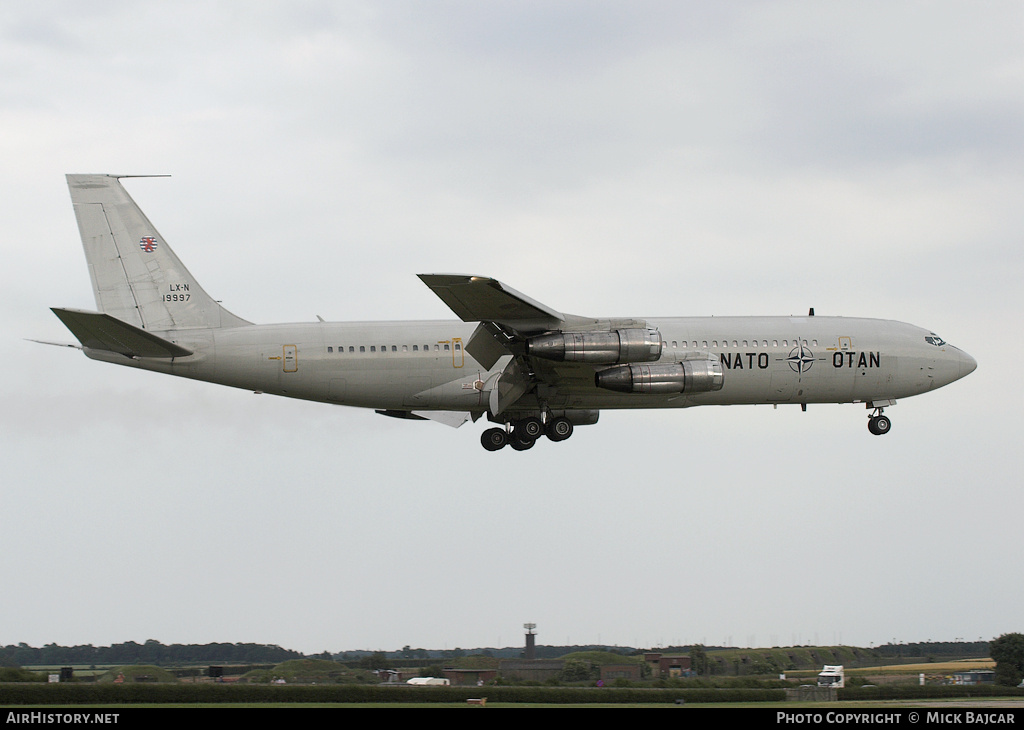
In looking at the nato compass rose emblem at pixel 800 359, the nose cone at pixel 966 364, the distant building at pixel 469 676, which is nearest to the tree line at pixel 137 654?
the distant building at pixel 469 676

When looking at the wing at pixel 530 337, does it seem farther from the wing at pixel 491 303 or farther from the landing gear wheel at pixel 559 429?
the landing gear wheel at pixel 559 429

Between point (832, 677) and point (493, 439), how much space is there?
16.3 m

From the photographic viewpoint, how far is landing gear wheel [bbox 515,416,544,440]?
47.9 metres

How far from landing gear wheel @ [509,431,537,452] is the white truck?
14446 millimetres

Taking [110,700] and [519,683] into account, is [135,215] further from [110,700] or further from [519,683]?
[519,683]

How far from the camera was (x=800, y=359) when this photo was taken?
48.6m

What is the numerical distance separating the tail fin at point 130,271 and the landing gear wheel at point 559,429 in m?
13.4

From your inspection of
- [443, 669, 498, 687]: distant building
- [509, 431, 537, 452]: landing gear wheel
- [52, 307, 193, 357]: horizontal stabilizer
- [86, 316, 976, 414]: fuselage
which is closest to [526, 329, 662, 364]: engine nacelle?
[86, 316, 976, 414]: fuselage

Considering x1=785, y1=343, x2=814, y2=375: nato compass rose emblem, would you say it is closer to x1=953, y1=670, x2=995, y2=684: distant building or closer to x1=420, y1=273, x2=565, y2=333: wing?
x1=420, y1=273, x2=565, y2=333: wing

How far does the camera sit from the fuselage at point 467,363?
4569 cm

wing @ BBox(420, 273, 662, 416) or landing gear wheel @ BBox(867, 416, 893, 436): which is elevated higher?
wing @ BBox(420, 273, 662, 416)

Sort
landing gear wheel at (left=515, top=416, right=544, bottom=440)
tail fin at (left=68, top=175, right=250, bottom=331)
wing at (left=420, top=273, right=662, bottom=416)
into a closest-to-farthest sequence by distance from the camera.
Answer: wing at (left=420, top=273, right=662, bottom=416) < tail fin at (left=68, top=175, right=250, bottom=331) < landing gear wheel at (left=515, top=416, right=544, bottom=440)

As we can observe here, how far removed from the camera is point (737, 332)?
48.3m

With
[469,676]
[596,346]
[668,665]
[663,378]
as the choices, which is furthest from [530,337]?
[668,665]
